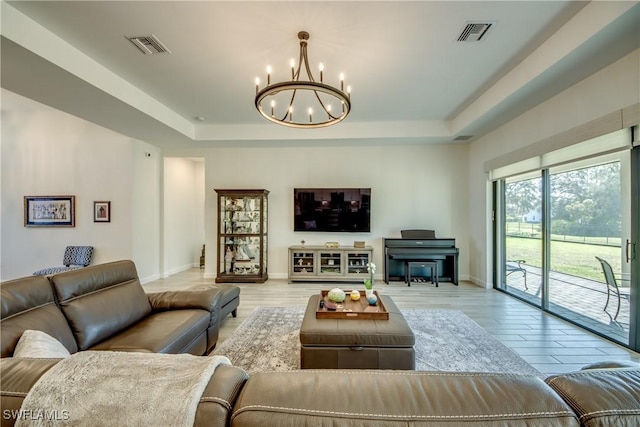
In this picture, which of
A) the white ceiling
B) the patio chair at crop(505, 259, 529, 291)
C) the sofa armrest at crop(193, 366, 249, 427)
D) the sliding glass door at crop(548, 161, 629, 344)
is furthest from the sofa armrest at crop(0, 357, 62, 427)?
the patio chair at crop(505, 259, 529, 291)

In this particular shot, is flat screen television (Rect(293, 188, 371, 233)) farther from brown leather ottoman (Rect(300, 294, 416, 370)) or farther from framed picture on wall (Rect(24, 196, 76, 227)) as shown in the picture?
framed picture on wall (Rect(24, 196, 76, 227))

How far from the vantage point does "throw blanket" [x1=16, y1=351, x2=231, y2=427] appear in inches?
25.3

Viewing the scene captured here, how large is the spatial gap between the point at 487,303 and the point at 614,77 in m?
3.18

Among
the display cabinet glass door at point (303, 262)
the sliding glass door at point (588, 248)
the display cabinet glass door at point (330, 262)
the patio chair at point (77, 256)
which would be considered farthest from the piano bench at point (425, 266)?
the patio chair at point (77, 256)

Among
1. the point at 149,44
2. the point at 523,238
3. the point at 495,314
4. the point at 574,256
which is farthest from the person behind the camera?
the point at 523,238

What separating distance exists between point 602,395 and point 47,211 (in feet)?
24.6

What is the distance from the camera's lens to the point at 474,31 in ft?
8.39

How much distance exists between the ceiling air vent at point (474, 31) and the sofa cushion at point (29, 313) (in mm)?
4021

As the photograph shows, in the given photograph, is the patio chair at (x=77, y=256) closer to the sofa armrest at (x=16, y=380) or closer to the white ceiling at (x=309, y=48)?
the white ceiling at (x=309, y=48)

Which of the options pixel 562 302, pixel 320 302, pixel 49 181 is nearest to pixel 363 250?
pixel 320 302

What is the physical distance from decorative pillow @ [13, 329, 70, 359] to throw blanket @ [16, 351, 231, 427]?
781 millimetres

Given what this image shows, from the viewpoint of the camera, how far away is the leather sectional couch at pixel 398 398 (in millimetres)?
622

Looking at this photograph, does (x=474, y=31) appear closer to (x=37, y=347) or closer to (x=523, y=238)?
(x=523, y=238)

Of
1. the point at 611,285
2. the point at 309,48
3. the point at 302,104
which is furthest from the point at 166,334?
the point at 611,285
